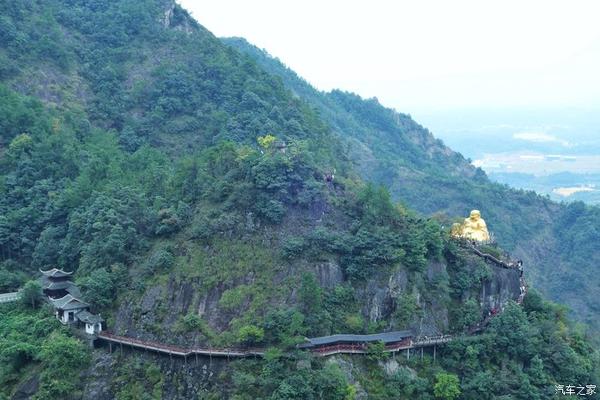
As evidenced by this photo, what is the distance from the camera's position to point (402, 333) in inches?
1357

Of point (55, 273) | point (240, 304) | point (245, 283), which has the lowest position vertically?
point (240, 304)

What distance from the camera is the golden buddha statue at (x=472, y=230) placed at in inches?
1671

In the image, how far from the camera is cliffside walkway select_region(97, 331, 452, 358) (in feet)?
105

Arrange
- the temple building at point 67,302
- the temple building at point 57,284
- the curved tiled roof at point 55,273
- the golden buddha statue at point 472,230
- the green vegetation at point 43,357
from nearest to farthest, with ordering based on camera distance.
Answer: the green vegetation at point 43,357
the temple building at point 67,302
the temple building at point 57,284
the curved tiled roof at point 55,273
the golden buddha statue at point 472,230

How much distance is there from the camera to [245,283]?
34875mm

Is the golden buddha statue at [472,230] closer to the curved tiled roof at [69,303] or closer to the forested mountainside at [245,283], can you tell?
the forested mountainside at [245,283]

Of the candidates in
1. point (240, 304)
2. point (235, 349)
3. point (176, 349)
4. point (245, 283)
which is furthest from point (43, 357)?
point (245, 283)

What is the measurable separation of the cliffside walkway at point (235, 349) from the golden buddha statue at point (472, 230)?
9331 millimetres

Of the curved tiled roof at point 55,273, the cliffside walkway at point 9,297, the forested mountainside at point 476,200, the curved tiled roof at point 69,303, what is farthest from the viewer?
the forested mountainside at point 476,200

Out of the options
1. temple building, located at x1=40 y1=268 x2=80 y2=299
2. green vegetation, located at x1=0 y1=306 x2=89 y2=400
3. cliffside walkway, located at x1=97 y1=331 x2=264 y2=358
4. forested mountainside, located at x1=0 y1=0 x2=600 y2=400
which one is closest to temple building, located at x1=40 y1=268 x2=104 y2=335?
temple building, located at x1=40 y1=268 x2=80 y2=299

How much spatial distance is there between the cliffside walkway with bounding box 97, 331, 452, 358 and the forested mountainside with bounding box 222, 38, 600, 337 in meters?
34.4

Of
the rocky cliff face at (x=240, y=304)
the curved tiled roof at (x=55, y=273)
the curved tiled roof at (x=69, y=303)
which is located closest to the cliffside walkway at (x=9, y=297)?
the curved tiled roof at (x=55, y=273)

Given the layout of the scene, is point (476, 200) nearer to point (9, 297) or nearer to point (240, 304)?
point (240, 304)

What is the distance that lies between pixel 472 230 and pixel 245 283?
648 inches
